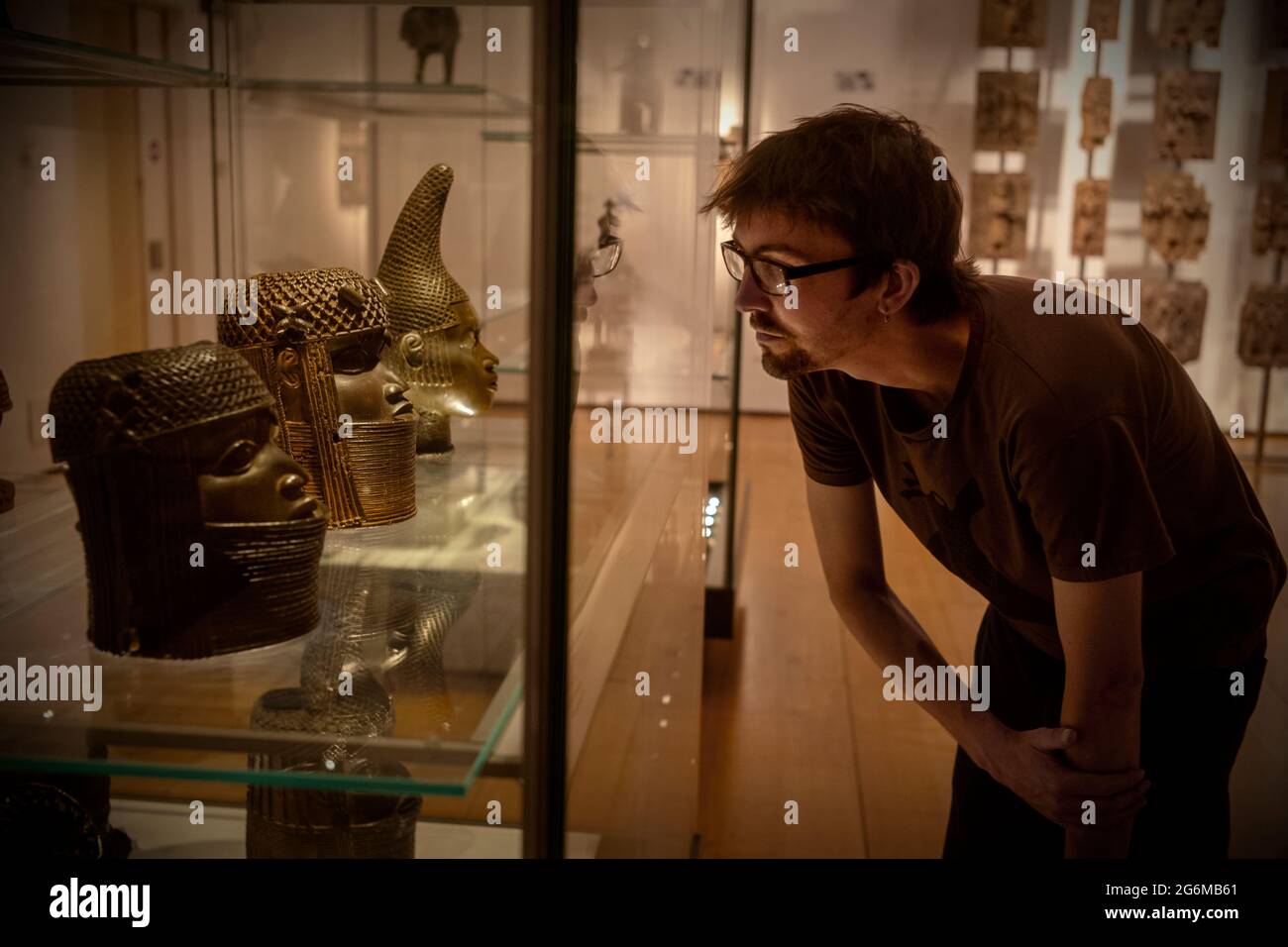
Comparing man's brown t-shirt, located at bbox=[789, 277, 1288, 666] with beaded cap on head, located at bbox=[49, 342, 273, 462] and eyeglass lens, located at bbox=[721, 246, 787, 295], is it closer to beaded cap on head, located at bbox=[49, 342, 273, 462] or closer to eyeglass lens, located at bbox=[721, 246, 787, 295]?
eyeglass lens, located at bbox=[721, 246, 787, 295]

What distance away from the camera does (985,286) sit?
1298 millimetres

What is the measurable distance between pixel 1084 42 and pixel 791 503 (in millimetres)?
2230

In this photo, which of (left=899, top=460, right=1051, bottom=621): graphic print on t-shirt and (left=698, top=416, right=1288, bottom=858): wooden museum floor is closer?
(left=899, top=460, right=1051, bottom=621): graphic print on t-shirt

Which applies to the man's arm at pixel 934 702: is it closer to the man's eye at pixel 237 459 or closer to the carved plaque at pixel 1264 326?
the man's eye at pixel 237 459

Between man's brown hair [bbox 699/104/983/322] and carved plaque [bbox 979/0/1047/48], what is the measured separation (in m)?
2.85

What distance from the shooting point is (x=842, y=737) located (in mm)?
2926

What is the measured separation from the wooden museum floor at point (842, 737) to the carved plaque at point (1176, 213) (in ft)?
4.45

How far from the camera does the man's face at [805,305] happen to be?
1238 mm

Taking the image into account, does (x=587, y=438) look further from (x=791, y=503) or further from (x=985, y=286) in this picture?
(x=791, y=503)

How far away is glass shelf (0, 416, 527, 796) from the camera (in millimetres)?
922

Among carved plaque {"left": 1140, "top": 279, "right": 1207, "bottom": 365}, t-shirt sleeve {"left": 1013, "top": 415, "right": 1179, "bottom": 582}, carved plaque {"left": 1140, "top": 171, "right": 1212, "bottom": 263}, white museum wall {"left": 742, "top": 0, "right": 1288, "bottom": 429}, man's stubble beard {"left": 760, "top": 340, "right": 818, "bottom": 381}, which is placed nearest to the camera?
t-shirt sleeve {"left": 1013, "top": 415, "right": 1179, "bottom": 582}

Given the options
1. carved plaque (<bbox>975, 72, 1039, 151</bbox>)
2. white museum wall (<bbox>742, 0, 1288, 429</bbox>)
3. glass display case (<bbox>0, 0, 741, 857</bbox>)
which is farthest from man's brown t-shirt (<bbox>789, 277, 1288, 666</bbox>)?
carved plaque (<bbox>975, 72, 1039, 151</bbox>)

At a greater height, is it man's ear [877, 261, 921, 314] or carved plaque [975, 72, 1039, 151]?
carved plaque [975, 72, 1039, 151]
